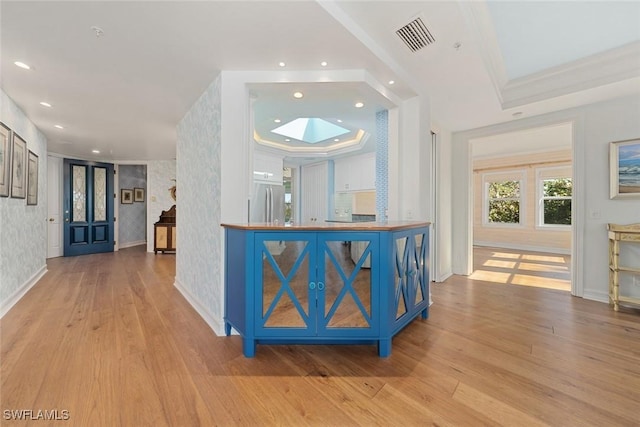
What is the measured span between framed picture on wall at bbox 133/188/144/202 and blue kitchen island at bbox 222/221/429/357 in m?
7.55

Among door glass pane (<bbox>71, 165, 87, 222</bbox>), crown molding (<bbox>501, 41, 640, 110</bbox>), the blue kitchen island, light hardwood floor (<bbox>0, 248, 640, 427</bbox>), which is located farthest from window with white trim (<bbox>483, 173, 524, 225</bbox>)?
door glass pane (<bbox>71, 165, 87, 222</bbox>)

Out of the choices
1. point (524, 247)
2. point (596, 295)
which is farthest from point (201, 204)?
point (524, 247)

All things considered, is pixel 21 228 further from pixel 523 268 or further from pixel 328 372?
pixel 523 268

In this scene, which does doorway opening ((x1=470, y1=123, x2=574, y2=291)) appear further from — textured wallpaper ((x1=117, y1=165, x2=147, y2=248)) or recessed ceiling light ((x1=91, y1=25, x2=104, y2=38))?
textured wallpaper ((x1=117, y1=165, x2=147, y2=248))

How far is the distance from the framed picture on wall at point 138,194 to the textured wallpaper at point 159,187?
1196 mm

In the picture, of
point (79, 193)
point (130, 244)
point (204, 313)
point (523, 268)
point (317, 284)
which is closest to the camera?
point (317, 284)

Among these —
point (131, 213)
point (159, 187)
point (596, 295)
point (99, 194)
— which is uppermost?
point (159, 187)

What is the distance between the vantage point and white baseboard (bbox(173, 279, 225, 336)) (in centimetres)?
245

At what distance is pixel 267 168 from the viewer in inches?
230

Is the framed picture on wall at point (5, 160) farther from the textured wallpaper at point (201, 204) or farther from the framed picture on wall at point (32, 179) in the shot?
the textured wallpaper at point (201, 204)

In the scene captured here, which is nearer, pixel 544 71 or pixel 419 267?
pixel 419 267

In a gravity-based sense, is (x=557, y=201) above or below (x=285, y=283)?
above

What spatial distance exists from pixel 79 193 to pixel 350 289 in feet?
24.7

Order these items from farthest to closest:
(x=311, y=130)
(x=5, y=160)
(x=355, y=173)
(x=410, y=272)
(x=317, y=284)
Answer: (x=355, y=173) < (x=311, y=130) < (x=5, y=160) < (x=410, y=272) < (x=317, y=284)
